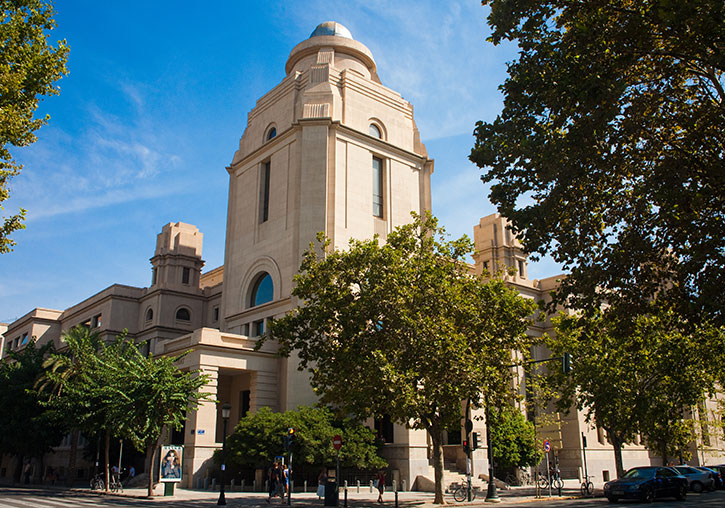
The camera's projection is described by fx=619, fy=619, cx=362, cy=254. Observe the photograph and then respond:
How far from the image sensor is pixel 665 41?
49.2 ft

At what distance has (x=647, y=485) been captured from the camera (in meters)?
26.4

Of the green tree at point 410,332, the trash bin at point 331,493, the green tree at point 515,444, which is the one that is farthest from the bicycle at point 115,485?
the green tree at point 515,444

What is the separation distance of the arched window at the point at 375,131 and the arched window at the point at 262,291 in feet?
44.4

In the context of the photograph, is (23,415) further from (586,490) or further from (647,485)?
(647,485)

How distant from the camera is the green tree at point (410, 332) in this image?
969 inches

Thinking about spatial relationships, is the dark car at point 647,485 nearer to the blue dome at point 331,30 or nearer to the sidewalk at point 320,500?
the sidewalk at point 320,500

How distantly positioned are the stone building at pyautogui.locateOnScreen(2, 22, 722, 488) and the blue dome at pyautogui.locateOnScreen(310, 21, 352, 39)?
0.15 m

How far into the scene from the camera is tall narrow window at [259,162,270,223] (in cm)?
4678

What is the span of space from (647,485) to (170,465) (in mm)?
20586

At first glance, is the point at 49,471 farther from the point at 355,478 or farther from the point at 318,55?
the point at 318,55

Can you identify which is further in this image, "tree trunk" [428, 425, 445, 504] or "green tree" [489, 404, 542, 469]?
"green tree" [489, 404, 542, 469]

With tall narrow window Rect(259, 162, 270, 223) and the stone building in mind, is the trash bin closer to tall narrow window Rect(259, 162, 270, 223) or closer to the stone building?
the stone building

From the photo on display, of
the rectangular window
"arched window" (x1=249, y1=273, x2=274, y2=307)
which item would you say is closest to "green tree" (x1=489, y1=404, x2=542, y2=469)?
the rectangular window

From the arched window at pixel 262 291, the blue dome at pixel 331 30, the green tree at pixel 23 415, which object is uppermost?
the blue dome at pixel 331 30
